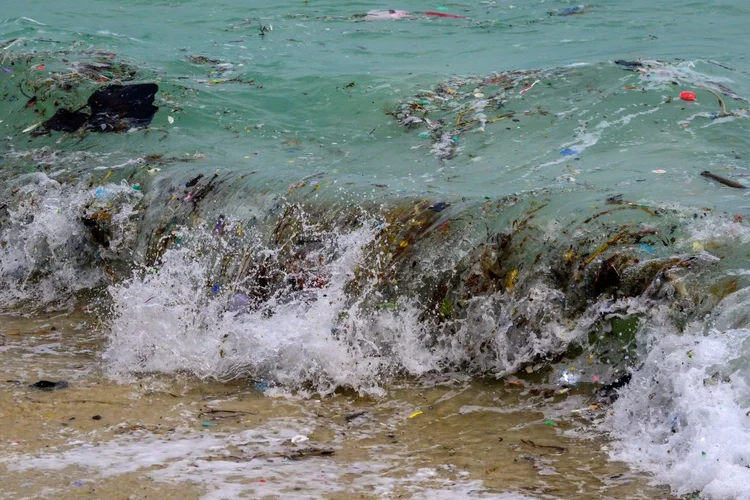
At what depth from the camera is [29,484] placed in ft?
10.3

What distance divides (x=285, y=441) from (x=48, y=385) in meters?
1.24

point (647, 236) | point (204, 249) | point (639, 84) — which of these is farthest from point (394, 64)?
point (647, 236)

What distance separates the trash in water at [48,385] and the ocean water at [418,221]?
0.72 feet

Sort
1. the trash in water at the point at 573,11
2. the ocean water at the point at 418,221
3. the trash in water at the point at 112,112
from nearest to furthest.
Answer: the ocean water at the point at 418,221, the trash in water at the point at 112,112, the trash in water at the point at 573,11

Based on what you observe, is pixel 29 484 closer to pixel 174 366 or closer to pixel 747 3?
pixel 174 366

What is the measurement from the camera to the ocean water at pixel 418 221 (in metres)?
4.01

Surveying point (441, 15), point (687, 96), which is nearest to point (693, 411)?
point (687, 96)

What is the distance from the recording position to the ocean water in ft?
13.1

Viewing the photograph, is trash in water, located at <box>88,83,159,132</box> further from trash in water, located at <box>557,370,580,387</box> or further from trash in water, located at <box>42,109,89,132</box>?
trash in water, located at <box>557,370,580,387</box>

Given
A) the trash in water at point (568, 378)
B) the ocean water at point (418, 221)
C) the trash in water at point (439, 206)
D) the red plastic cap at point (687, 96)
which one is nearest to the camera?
the ocean water at point (418, 221)

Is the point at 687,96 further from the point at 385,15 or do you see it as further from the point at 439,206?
the point at 385,15

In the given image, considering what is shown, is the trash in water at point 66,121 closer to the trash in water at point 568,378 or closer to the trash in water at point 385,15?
the trash in water at point 385,15

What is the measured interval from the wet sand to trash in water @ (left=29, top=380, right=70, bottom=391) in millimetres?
34

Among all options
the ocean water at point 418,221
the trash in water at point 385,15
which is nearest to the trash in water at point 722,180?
the ocean water at point 418,221
